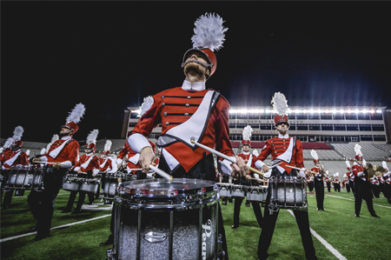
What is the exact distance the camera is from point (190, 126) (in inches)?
61.1

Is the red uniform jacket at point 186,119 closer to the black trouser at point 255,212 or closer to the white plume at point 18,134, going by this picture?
the black trouser at point 255,212

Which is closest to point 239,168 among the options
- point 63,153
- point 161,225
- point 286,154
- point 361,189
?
point 161,225

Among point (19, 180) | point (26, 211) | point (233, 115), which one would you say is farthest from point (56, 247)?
point (233, 115)

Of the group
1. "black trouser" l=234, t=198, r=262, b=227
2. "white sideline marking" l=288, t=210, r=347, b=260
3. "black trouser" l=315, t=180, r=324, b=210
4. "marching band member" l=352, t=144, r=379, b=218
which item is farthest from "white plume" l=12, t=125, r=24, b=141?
"marching band member" l=352, t=144, r=379, b=218

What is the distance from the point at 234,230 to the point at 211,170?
4.15m

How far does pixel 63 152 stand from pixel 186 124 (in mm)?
4246

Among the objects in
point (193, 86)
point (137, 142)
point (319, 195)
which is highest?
point (193, 86)

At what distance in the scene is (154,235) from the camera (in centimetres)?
98

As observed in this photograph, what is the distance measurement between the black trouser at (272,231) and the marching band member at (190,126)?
2.07 m

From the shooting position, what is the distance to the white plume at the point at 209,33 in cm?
213

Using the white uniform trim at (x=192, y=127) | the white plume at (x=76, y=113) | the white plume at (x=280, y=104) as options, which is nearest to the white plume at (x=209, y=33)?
the white uniform trim at (x=192, y=127)

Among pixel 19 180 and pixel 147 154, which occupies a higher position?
pixel 147 154

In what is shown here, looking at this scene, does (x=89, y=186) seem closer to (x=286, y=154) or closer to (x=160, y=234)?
(x=286, y=154)

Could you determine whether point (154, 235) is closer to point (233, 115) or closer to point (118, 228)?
point (118, 228)
